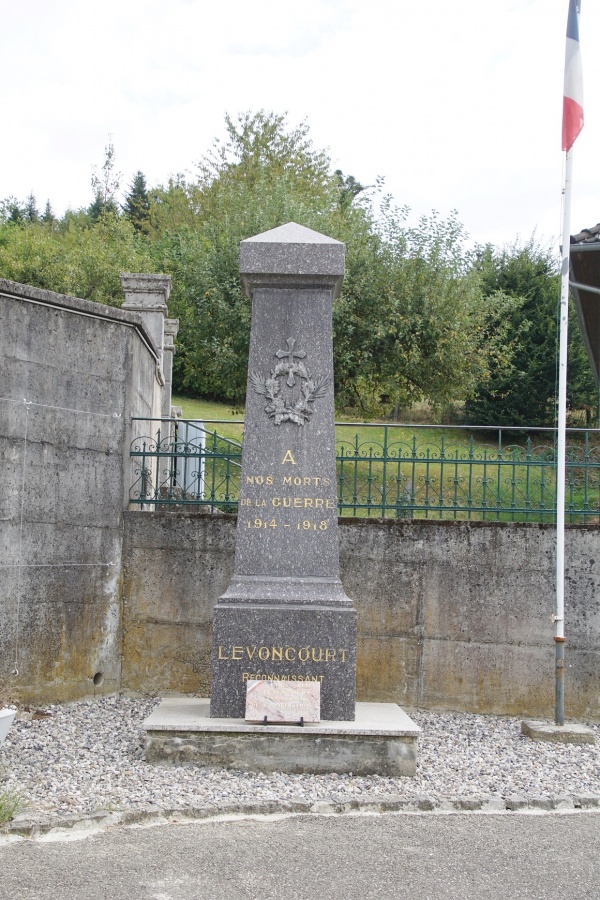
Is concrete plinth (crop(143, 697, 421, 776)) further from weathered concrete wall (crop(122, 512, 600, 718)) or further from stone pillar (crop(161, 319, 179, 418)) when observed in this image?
stone pillar (crop(161, 319, 179, 418))

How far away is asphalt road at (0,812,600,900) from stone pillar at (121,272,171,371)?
27.1 ft

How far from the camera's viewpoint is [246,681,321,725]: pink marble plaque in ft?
21.4

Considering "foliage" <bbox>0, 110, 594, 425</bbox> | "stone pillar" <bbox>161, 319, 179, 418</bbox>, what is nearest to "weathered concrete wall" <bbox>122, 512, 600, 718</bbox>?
"stone pillar" <bbox>161, 319, 179, 418</bbox>

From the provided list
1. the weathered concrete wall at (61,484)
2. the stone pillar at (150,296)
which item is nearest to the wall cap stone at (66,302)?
the weathered concrete wall at (61,484)

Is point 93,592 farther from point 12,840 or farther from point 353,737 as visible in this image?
point 12,840

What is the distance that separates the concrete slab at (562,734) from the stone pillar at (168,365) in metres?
8.06

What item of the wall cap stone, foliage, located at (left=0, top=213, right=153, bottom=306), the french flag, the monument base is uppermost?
foliage, located at (left=0, top=213, right=153, bottom=306)

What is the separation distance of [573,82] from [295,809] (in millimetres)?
6181

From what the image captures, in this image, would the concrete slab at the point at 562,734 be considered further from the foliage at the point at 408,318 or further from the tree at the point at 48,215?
the tree at the point at 48,215

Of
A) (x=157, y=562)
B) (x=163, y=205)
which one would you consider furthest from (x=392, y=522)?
(x=163, y=205)

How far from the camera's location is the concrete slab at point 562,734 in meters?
7.66

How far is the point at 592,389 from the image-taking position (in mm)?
23344

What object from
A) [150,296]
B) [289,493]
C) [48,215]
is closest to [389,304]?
[150,296]

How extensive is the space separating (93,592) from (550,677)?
422cm
